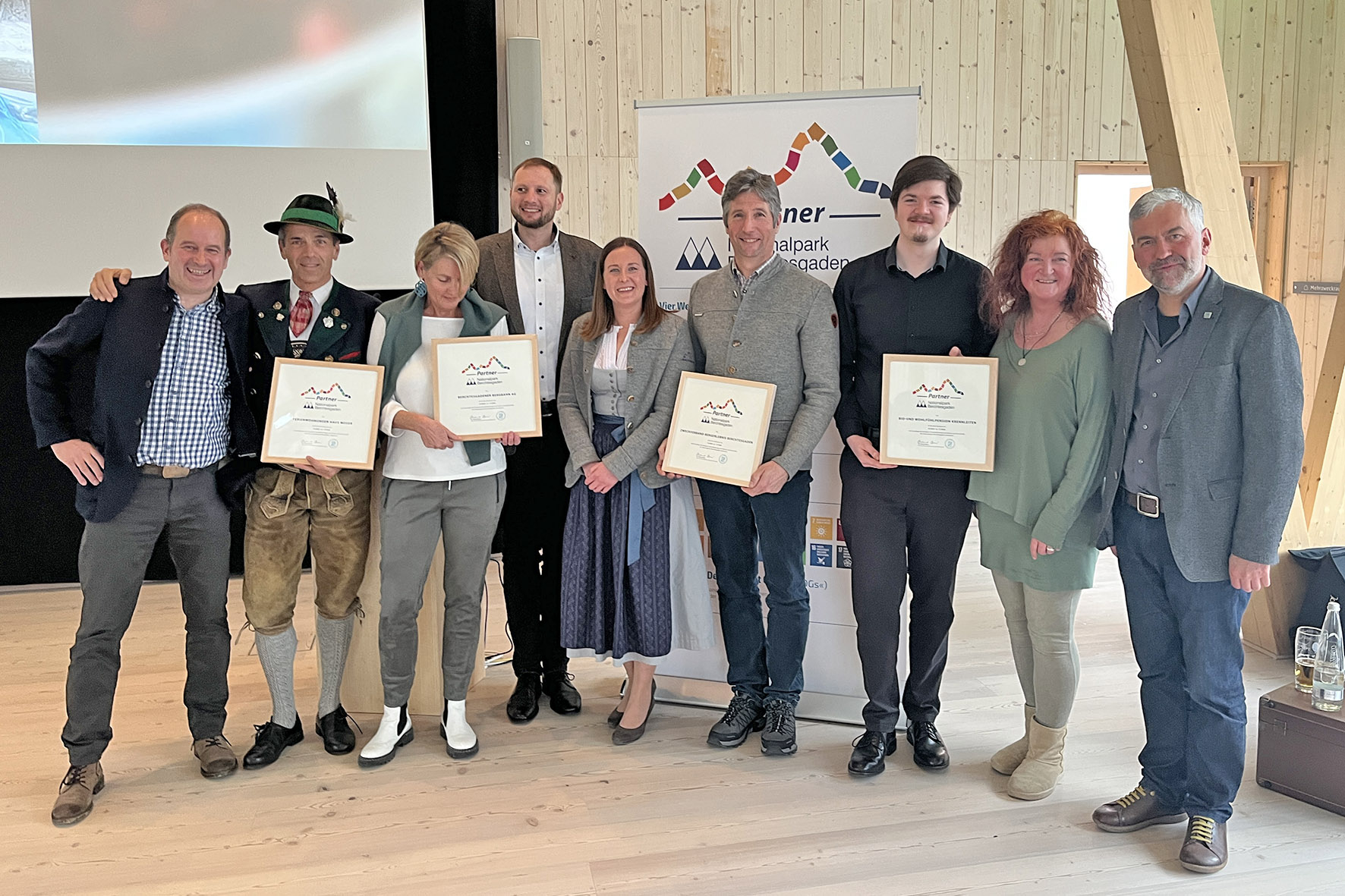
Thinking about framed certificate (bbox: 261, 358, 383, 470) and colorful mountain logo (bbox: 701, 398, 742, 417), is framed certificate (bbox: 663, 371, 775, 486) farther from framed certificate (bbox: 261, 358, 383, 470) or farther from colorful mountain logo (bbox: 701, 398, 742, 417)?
framed certificate (bbox: 261, 358, 383, 470)

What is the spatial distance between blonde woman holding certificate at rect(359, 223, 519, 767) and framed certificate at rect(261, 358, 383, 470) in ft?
0.26

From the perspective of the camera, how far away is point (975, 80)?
20.6 ft

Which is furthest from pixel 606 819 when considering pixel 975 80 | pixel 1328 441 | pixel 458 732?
pixel 975 80

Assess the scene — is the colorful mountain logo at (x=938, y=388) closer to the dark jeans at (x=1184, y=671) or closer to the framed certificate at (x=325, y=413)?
the dark jeans at (x=1184, y=671)

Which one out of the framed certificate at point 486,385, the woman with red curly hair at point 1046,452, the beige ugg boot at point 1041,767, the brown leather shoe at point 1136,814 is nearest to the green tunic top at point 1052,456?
the woman with red curly hair at point 1046,452

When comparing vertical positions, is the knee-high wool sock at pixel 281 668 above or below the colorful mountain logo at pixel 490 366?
below

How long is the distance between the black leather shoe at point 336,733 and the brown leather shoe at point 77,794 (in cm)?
62

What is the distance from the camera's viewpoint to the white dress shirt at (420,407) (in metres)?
2.92

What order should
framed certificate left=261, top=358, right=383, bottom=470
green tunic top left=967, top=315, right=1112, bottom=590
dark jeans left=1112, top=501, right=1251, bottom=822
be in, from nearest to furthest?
dark jeans left=1112, top=501, right=1251, bottom=822 < green tunic top left=967, top=315, right=1112, bottom=590 < framed certificate left=261, top=358, right=383, bottom=470

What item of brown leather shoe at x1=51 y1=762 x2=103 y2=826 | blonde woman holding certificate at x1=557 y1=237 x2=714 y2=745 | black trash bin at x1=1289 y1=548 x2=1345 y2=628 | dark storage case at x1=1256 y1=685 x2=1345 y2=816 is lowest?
brown leather shoe at x1=51 y1=762 x2=103 y2=826

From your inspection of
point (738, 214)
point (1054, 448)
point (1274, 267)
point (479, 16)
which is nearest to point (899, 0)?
point (479, 16)

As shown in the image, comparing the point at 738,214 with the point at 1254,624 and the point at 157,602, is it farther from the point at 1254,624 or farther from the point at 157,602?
the point at 157,602

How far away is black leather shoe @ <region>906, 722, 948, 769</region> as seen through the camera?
296 centimetres

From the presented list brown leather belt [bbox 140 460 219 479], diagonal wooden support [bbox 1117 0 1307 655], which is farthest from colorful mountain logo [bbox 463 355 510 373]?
diagonal wooden support [bbox 1117 0 1307 655]
